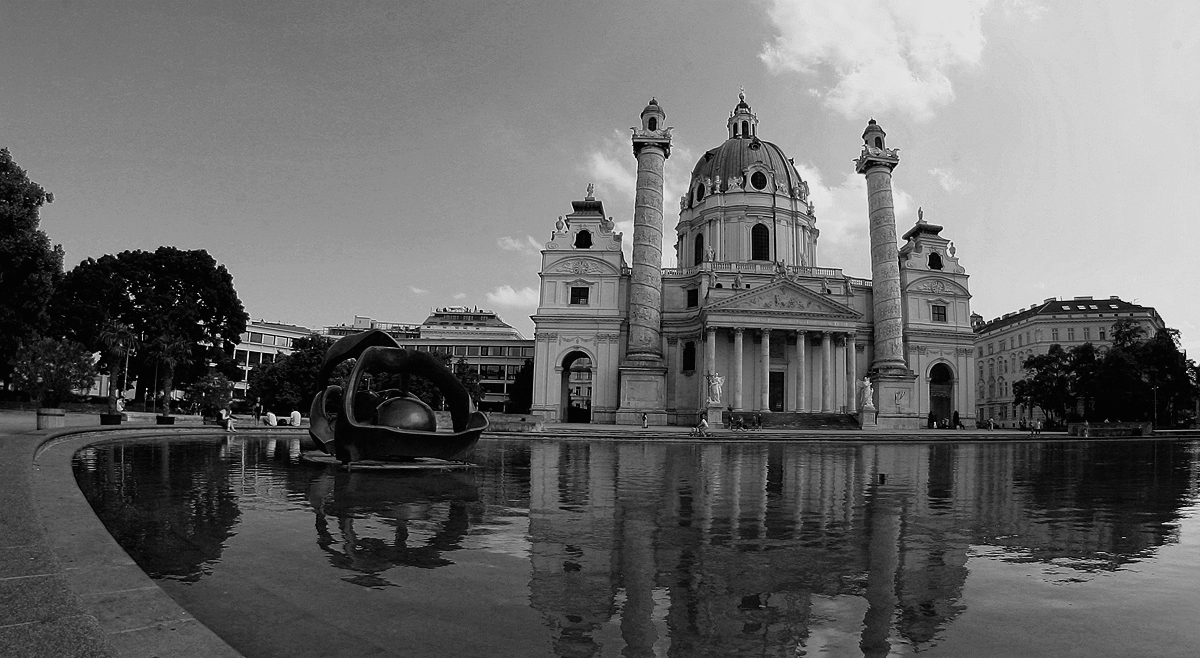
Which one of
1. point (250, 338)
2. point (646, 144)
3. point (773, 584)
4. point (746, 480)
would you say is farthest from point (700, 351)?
point (250, 338)

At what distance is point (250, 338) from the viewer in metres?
100

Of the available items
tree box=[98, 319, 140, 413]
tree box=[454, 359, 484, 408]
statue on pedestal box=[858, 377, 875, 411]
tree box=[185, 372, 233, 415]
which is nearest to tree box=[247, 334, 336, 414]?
tree box=[185, 372, 233, 415]

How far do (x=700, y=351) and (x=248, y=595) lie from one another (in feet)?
182

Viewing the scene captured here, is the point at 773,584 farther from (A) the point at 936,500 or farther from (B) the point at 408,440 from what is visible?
(B) the point at 408,440

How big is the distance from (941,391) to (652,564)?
64184mm

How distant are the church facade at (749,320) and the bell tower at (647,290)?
10 centimetres

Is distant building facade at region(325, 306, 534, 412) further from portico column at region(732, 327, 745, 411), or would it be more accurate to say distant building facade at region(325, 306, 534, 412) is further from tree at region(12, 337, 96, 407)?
tree at region(12, 337, 96, 407)

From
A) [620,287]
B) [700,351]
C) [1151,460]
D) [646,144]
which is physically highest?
[646,144]

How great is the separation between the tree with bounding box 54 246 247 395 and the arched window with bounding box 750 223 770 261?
4312 cm

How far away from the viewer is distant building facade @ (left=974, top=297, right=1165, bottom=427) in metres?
82.5

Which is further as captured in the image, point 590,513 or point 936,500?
point 936,500

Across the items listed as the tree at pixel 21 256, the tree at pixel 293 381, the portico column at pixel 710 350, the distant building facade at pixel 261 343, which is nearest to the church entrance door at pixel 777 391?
the portico column at pixel 710 350

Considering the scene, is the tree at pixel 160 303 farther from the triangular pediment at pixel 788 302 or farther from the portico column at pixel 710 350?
the triangular pediment at pixel 788 302

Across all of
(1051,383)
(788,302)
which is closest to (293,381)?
(788,302)
